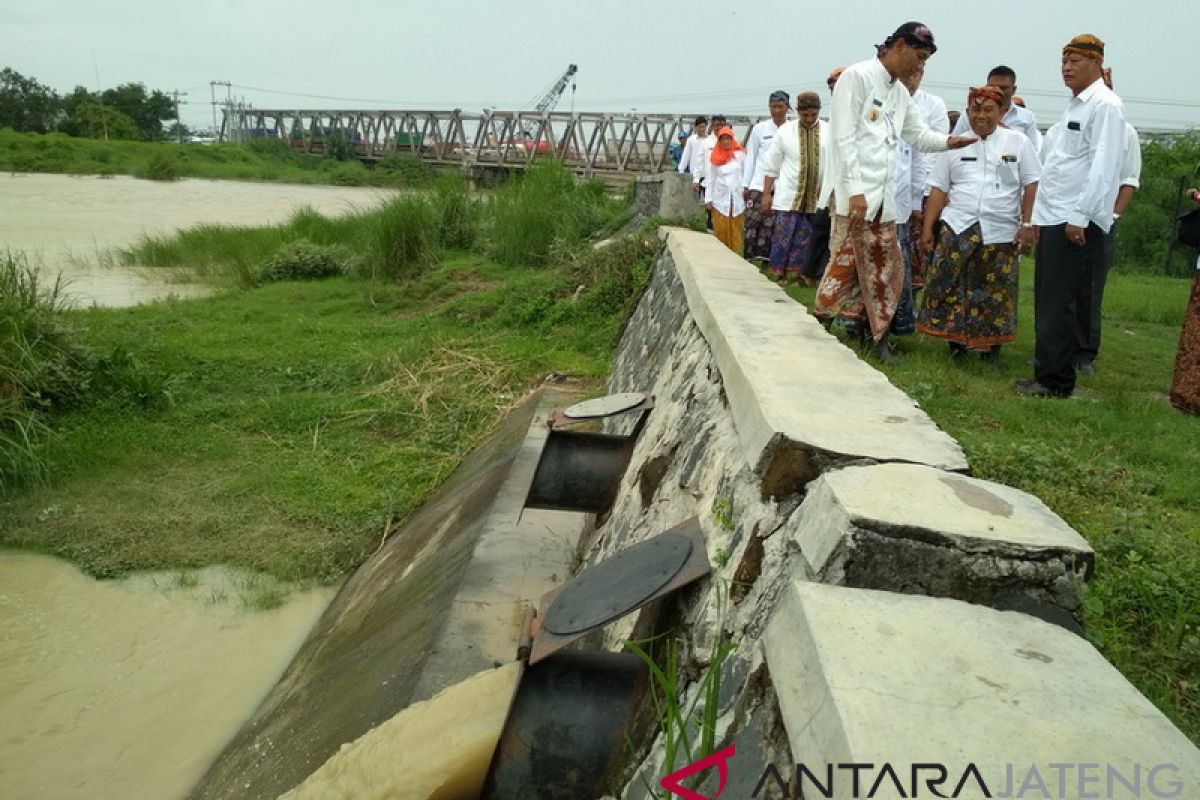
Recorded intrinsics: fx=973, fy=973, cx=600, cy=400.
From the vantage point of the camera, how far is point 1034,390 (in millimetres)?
4715

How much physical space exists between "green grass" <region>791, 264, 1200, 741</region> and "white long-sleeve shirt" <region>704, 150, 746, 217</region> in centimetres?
368

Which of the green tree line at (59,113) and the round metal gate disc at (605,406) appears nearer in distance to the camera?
the round metal gate disc at (605,406)

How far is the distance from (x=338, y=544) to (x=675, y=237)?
3024 mm

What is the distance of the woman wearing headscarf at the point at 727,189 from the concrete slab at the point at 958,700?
7.95 metres

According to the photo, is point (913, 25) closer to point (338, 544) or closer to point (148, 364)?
point (338, 544)

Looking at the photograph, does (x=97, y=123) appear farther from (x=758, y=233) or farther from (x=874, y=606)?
(x=874, y=606)

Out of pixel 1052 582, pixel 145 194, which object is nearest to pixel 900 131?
pixel 1052 582

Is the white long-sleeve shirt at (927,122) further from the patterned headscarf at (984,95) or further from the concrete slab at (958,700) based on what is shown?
the concrete slab at (958,700)

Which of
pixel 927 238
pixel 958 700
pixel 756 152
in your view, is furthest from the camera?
pixel 756 152

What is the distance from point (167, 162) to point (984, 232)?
36.1 meters

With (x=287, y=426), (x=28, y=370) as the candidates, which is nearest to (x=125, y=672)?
(x=287, y=426)

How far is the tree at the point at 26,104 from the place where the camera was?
158 ft

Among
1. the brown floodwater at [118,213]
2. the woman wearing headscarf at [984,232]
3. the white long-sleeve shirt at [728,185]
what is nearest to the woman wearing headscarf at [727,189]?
the white long-sleeve shirt at [728,185]

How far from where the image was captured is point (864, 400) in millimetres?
2480
